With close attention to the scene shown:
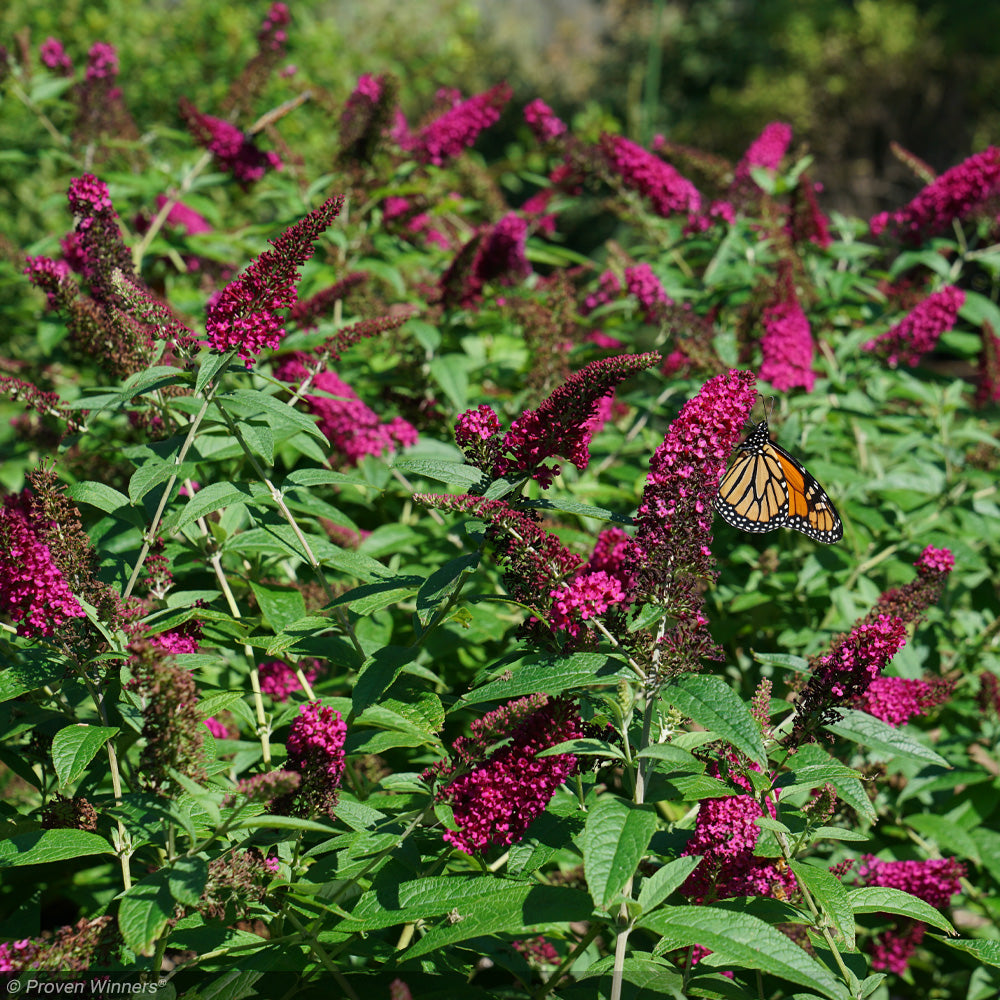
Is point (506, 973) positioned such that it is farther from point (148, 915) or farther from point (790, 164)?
point (790, 164)

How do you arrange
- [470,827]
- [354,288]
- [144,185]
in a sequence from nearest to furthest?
[470,827], [354,288], [144,185]

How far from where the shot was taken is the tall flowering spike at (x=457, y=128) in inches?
186

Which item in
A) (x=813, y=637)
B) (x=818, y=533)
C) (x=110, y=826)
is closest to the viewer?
(x=110, y=826)

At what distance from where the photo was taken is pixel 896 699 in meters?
2.49

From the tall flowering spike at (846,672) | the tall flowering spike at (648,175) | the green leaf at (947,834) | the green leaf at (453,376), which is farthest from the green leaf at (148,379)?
the tall flowering spike at (648,175)

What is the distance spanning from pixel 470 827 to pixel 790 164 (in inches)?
184

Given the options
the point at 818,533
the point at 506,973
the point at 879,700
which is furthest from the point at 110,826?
the point at 818,533

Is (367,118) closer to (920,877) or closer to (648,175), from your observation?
(648,175)

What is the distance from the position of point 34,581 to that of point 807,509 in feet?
8.02

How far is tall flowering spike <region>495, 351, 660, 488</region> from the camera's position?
1896 mm

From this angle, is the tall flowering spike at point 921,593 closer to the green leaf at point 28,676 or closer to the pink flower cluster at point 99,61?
the green leaf at point 28,676

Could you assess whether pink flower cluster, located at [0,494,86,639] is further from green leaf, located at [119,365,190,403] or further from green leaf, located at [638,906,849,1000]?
green leaf, located at [638,906,849,1000]

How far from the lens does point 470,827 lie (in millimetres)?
1926

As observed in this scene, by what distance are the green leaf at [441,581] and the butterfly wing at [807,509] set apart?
1.56 m
